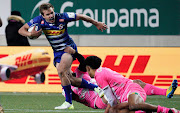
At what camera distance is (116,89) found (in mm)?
6418

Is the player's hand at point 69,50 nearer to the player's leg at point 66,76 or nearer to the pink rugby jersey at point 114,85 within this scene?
the player's leg at point 66,76

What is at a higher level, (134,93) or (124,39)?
(134,93)

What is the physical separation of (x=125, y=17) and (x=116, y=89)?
8144mm

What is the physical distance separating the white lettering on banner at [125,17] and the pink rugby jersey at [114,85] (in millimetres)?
8021

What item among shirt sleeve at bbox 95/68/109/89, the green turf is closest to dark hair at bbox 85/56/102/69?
shirt sleeve at bbox 95/68/109/89

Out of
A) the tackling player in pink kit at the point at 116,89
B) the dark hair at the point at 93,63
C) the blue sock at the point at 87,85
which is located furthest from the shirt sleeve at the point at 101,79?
the blue sock at the point at 87,85

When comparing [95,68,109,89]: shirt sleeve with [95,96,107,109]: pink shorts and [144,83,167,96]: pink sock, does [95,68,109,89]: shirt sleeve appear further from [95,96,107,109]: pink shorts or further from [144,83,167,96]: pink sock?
[144,83,167,96]: pink sock

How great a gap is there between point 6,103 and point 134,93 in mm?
3173

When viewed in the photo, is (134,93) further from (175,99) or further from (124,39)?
(124,39)

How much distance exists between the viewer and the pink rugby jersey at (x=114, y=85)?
6191 millimetres

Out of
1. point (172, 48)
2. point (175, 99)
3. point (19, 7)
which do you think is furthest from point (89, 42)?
point (175, 99)

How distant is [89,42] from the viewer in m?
14.2

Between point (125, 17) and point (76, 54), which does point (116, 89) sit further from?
point (125, 17)

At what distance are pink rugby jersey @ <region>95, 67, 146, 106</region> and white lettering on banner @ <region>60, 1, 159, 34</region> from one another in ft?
26.3
